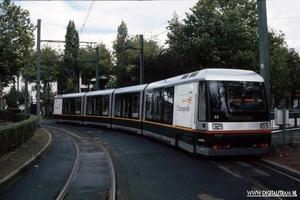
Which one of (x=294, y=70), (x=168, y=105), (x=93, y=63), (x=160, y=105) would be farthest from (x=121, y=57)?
A: (x=168, y=105)

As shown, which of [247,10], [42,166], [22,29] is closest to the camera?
[42,166]

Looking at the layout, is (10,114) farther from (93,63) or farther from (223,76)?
(93,63)

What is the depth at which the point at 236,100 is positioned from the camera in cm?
1054

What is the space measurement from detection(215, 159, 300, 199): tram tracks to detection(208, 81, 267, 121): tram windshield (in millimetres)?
1320

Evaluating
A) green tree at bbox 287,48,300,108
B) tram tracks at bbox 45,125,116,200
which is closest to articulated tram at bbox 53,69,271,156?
tram tracks at bbox 45,125,116,200

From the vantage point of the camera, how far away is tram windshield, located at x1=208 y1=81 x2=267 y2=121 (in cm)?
1034

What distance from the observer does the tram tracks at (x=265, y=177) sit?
6.79 metres

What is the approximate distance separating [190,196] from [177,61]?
24.1 meters

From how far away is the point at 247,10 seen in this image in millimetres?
34594

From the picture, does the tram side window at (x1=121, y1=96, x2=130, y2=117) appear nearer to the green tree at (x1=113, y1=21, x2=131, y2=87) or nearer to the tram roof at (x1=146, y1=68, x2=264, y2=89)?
the green tree at (x1=113, y1=21, x2=131, y2=87)

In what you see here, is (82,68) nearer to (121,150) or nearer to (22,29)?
(22,29)

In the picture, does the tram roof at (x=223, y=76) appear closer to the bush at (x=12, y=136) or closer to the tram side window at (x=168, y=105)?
the tram side window at (x=168, y=105)

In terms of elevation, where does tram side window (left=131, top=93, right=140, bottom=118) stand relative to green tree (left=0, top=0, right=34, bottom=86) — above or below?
below

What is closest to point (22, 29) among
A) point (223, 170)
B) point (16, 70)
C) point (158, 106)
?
point (16, 70)
